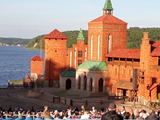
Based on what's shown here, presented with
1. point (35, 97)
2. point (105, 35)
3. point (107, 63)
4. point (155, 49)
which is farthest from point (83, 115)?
point (105, 35)

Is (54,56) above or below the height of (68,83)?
above

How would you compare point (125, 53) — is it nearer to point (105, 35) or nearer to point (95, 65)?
point (95, 65)

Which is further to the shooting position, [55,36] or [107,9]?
[55,36]

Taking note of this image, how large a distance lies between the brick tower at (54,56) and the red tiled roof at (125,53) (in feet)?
43.4

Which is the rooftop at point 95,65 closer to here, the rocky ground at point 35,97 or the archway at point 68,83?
the rocky ground at point 35,97

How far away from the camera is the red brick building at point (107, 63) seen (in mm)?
53781

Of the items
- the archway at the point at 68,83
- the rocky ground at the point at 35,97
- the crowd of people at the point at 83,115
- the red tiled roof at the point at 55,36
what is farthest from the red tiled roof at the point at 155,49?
→ the red tiled roof at the point at 55,36

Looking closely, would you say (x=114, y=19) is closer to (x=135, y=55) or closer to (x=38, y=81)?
(x=135, y=55)

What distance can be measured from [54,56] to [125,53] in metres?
17.8

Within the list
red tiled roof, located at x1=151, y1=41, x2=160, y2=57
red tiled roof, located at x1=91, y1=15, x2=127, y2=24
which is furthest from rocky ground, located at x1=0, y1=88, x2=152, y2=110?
red tiled roof, located at x1=91, y1=15, x2=127, y2=24

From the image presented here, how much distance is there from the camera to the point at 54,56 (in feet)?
249

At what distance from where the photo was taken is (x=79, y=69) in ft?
219

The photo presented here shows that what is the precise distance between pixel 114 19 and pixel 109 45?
387 centimetres

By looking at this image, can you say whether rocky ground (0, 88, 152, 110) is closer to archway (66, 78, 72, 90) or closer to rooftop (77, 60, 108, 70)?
archway (66, 78, 72, 90)
